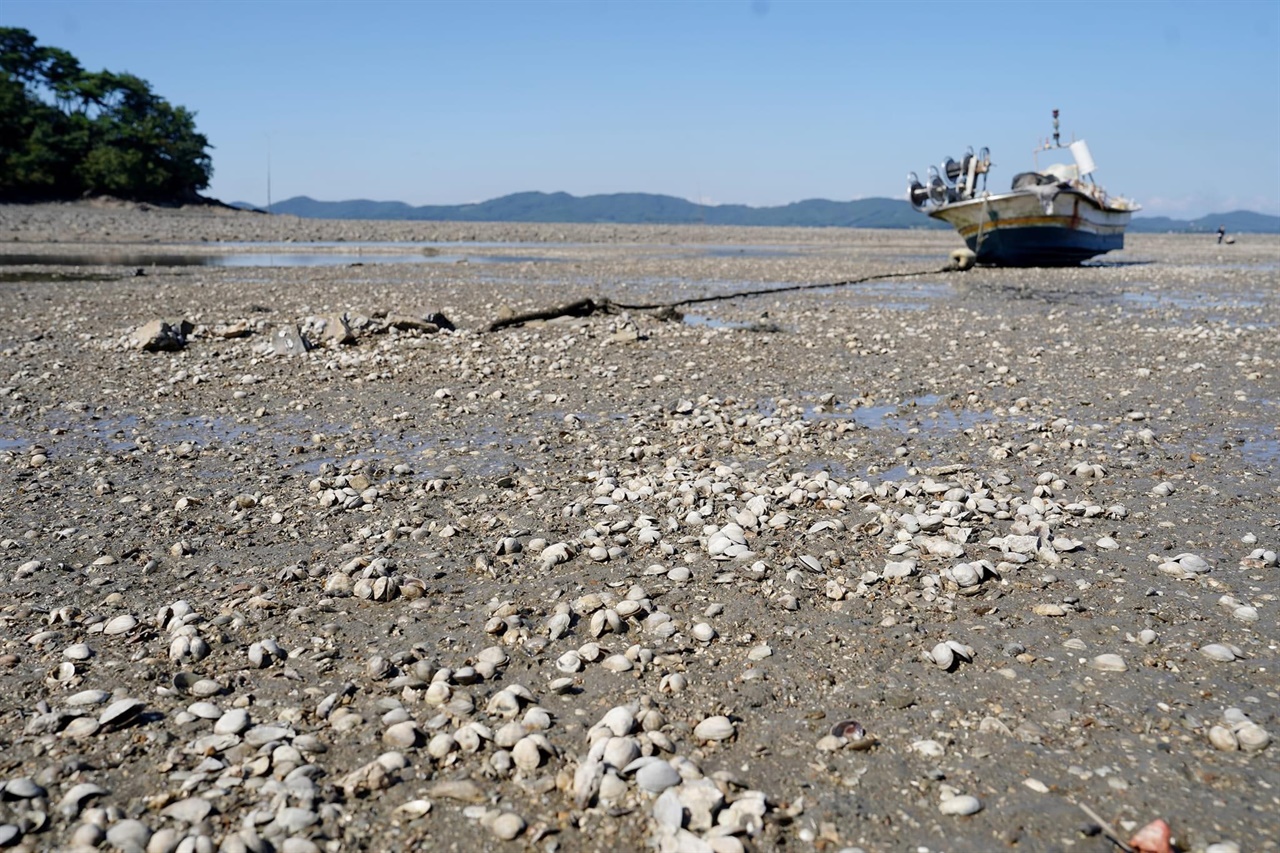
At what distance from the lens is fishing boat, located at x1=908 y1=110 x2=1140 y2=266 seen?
32.9m

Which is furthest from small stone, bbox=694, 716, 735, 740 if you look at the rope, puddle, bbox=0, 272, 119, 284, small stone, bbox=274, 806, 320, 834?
puddle, bbox=0, 272, 119, 284

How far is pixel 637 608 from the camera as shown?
4.88 meters

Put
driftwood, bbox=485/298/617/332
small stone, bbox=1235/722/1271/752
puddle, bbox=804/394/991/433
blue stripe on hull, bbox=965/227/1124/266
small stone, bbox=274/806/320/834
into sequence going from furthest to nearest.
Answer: blue stripe on hull, bbox=965/227/1124/266 → driftwood, bbox=485/298/617/332 → puddle, bbox=804/394/991/433 → small stone, bbox=1235/722/1271/752 → small stone, bbox=274/806/320/834

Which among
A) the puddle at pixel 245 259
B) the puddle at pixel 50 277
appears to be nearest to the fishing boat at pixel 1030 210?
the puddle at pixel 245 259

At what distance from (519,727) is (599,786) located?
53 cm

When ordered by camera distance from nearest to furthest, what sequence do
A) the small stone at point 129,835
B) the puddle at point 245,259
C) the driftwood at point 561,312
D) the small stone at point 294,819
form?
1. the small stone at point 129,835
2. the small stone at point 294,819
3. the driftwood at point 561,312
4. the puddle at point 245,259

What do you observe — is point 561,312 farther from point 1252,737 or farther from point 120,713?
point 1252,737

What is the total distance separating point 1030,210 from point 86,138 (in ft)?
286

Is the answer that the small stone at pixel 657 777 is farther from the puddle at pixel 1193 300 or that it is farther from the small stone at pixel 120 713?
the puddle at pixel 1193 300

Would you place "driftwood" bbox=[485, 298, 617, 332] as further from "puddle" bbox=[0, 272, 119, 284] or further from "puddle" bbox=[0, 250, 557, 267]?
"puddle" bbox=[0, 250, 557, 267]

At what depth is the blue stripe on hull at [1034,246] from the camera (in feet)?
111

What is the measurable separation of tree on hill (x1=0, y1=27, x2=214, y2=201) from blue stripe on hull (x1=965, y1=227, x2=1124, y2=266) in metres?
79.9

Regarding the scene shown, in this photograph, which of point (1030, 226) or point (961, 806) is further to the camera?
point (1030, 226)

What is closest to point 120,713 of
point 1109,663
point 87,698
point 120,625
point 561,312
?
point 87,698
